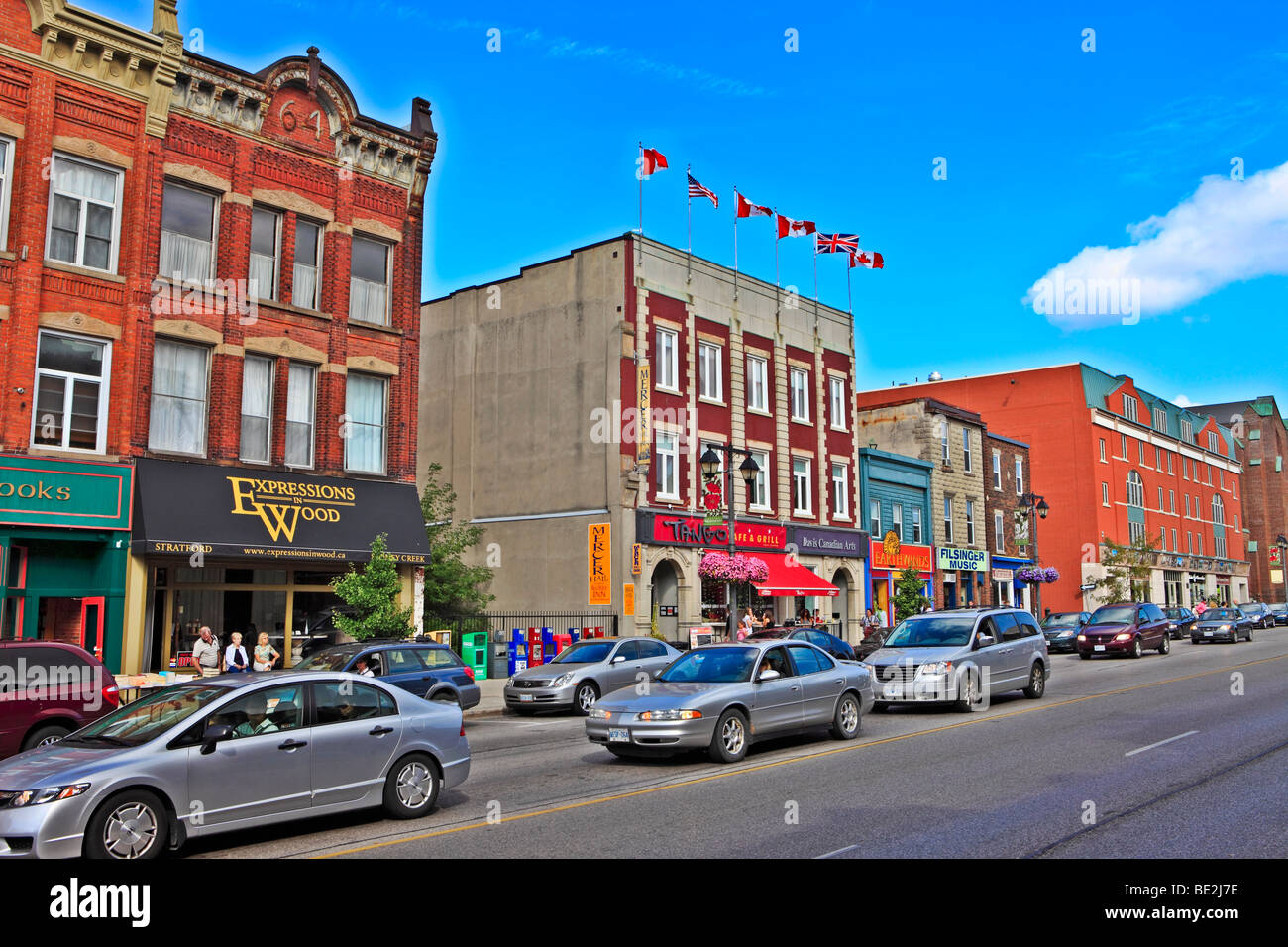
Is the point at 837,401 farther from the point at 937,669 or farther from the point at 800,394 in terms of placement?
the point at 937,669

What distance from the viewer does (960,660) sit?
17.5 meters

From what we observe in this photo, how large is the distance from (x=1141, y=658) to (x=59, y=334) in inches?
1221

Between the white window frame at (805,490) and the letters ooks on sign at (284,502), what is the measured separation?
1912 cm

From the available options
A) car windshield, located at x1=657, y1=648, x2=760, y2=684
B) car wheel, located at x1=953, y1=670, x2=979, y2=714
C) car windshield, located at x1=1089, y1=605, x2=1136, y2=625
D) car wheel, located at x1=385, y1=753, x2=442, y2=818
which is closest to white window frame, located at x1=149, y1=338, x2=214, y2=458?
car windshield, located at x1=657, y1=648, x2=760, y2=684

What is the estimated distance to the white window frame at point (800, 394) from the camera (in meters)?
39.0

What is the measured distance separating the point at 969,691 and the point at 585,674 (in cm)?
708

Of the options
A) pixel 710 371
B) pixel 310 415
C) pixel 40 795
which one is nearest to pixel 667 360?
pixel 710 371

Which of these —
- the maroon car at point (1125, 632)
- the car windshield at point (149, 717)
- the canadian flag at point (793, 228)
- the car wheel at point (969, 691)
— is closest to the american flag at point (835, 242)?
the canadian flag at point (793, 228)

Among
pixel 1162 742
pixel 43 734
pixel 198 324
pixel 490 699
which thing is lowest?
pixel 490 699

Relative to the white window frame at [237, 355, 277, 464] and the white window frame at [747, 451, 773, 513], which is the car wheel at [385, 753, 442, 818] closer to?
the white window frame at [237, 355, 277, 464]

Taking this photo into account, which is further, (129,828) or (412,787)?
(412,787)

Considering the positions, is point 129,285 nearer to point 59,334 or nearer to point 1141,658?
point 59,334

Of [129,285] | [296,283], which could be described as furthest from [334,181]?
[129,285]
